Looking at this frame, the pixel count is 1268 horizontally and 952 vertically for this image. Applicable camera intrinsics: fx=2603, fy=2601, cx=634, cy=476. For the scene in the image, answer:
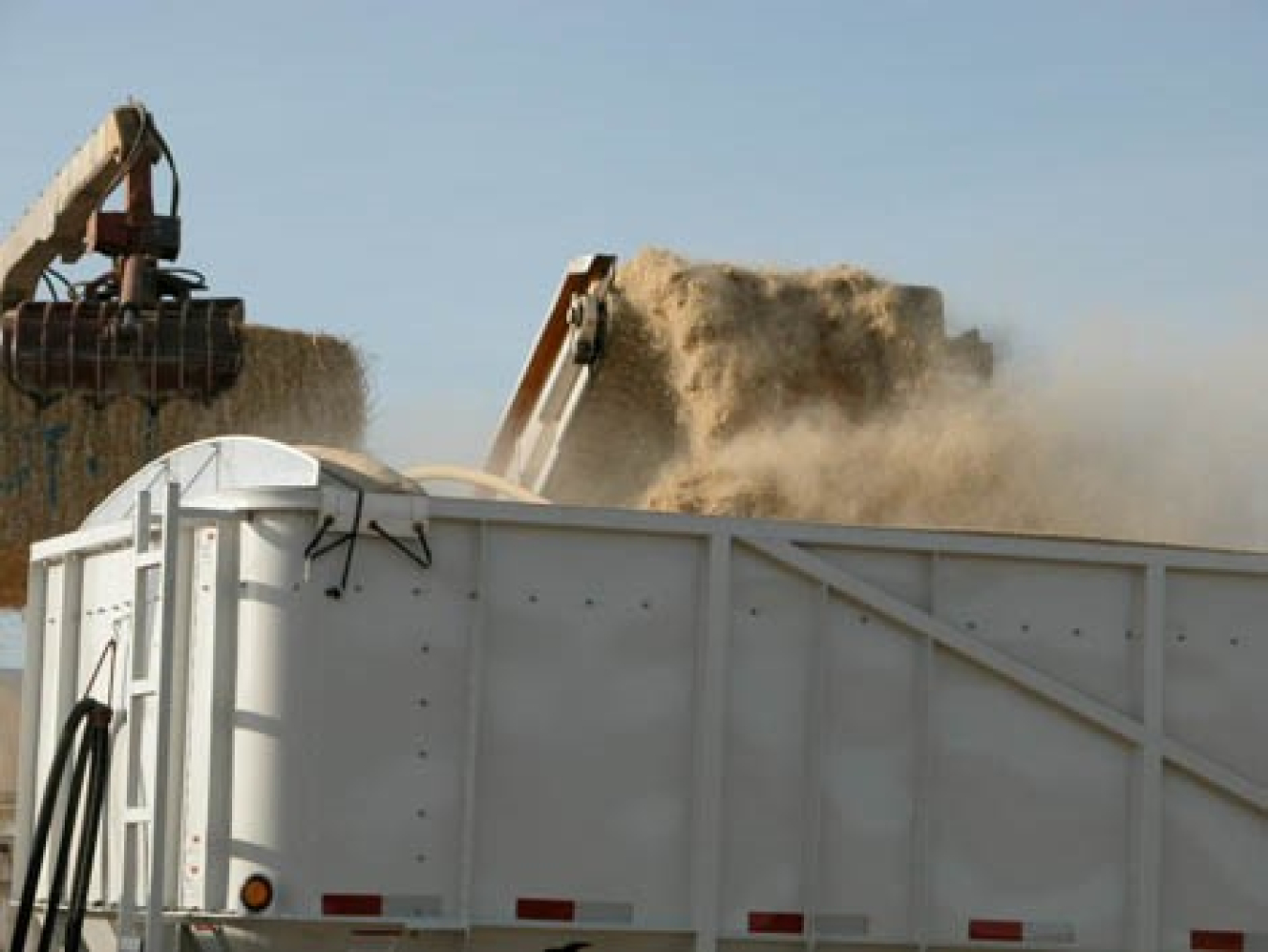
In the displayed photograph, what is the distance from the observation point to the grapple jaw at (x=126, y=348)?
48.0 feet

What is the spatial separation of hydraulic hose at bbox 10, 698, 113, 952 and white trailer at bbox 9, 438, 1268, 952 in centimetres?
8

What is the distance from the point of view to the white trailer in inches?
325

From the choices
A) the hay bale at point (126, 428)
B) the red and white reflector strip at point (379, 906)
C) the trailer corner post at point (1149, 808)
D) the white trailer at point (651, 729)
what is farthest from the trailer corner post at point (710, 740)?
the hay bale at point (126, 428)

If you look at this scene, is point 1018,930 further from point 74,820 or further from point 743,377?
point 743,377

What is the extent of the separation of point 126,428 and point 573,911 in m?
13.8

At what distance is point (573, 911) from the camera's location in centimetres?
841

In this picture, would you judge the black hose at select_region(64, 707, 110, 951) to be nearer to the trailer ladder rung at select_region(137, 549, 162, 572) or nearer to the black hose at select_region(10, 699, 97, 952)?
the black hose at select_region(10, 699, 97, 952)

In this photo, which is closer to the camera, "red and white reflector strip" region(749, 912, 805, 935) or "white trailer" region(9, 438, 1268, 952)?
"white trailer" region(9, 438, 1268, 952)

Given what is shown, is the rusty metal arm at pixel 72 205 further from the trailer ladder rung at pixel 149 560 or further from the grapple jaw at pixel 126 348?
the trailer ladder rung at pixel 149 560

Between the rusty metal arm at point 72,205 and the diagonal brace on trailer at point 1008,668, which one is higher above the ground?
the rusty metal arm at point 72,205

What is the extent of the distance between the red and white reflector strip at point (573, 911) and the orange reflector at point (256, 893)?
800 millimetres

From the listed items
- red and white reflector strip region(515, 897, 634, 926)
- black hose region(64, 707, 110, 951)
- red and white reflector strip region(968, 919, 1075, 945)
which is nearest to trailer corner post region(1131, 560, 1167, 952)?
red and white reflector strip region(968, 919, 1075, 945)

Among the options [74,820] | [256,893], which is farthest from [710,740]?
[74,820]

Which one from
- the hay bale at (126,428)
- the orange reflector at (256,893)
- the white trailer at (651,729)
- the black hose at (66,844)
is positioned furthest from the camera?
the hay bale at (126,428)
